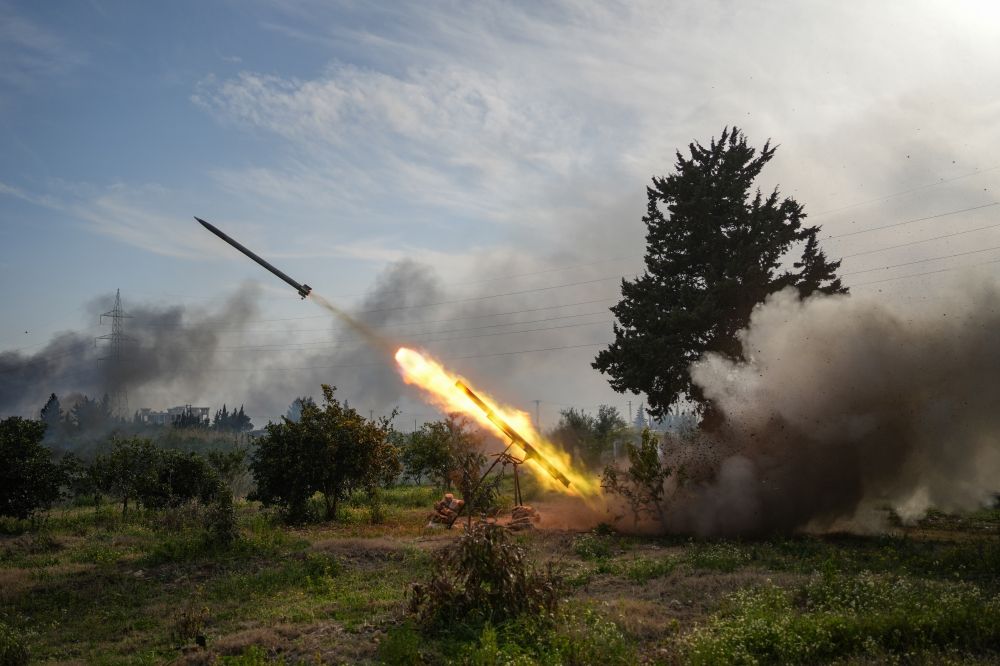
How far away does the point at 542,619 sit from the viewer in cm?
1236

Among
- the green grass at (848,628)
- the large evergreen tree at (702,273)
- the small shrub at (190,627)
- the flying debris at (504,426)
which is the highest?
the large evergreen tree at (702,273)

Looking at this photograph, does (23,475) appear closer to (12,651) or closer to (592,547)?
(12,651)

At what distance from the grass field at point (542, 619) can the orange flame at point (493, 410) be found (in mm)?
3473

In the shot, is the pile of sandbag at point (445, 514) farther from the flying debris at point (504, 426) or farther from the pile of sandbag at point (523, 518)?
the flying debris at point (504, 426)

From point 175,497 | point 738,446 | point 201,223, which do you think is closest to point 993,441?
point 738,446

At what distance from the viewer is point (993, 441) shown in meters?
20.1

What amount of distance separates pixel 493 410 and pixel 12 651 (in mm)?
15975

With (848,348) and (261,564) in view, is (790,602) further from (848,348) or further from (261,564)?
(261,564)

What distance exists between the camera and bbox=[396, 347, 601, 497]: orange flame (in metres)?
25.9

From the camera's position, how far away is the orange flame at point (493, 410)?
2589 cm

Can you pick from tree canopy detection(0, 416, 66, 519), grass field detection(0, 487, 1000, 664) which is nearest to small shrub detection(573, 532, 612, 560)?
grass field detection(0, 487, 1000, 664)

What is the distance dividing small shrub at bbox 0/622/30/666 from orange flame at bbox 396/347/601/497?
49.4 feet

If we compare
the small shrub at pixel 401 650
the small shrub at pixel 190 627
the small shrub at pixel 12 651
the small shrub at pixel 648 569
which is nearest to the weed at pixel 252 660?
the small shrub at pixel 190 627

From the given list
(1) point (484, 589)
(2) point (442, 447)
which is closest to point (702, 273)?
(2) point (442, 447)
